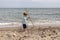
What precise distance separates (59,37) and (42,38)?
81cm

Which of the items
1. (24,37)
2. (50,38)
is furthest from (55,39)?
(24,37)

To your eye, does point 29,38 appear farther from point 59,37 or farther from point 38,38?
point 59,37

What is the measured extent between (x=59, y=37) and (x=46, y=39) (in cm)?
70

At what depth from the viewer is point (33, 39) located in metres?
7.42

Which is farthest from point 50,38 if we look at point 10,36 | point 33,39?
point 10,36

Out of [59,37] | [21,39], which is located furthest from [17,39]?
[59,37]

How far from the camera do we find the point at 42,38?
758cm

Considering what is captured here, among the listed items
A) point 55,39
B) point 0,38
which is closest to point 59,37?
point 55,39

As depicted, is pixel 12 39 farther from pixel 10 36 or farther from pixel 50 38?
pixel 50 38

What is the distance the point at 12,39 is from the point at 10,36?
454mm

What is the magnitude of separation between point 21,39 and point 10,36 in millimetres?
676

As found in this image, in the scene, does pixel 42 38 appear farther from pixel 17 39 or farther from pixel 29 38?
pixel 17 39

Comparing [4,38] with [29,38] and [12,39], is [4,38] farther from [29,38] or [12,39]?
[29,38]

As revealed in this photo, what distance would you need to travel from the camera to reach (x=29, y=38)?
25.1 feet
